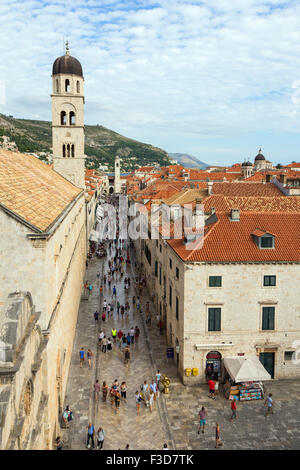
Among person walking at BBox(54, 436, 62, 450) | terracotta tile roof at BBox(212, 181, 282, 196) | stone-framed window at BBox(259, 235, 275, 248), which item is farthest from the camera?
terracotta tile roof at BBox(212, 181, 282, 196)

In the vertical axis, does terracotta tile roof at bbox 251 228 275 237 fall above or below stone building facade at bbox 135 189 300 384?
above

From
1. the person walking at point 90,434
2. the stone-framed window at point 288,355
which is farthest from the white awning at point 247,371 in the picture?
the person walking at point 90,434

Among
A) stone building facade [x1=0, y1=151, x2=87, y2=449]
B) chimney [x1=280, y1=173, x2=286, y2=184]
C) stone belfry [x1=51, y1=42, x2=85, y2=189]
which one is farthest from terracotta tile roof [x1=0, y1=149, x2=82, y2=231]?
chimney [x1=280, y1=173, x2=286, y2=184]

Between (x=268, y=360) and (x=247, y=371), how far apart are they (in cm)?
307

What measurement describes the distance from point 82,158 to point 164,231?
2158cm

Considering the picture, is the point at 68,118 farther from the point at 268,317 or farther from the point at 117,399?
the point at 117,399

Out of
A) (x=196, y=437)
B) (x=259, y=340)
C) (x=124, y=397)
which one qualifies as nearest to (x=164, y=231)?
(x=259, y=340)

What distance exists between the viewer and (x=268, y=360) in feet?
82.7

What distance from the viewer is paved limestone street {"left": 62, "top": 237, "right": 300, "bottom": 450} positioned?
19.1 m

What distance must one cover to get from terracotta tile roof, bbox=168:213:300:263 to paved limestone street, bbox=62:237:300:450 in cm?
809

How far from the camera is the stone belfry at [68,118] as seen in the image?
→ 45.0 metres

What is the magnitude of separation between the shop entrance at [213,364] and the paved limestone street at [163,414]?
0.91m

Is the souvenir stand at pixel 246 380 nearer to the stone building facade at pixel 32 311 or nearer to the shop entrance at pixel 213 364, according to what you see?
the shop entrance at pixel 213 364

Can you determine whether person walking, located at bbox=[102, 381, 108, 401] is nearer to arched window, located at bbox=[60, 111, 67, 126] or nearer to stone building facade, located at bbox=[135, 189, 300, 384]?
stone building facade, located at bbox=[135, 189, 300, 384]
